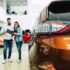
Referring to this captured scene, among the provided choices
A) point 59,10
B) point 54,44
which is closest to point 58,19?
point 59,10

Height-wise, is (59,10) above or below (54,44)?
above

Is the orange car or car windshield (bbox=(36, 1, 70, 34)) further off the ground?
car windshield (bbox=(36, 1, 70, 34))

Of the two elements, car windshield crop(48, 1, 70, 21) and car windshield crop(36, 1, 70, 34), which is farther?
car windshield crop(48, 1, 70, 21)

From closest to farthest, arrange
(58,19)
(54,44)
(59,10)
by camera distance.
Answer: (54,44)
(58,19)
(59,10)

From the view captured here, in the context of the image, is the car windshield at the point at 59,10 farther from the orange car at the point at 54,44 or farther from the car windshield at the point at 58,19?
the orange car at the point at 54,44

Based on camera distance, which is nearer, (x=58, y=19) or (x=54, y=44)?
(x=54, y=44)

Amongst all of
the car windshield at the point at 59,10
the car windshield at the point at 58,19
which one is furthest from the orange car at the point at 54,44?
the car windshield at the point at 59,10

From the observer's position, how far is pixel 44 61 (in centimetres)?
375

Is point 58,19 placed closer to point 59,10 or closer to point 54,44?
point 59,10

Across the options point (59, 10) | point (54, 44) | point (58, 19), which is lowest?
point (54, 44)

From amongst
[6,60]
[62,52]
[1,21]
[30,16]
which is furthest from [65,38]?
[30,16]

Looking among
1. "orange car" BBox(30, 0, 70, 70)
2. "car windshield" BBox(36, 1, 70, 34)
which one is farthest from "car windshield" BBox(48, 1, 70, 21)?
"orange car" BBox(30, 0, 70, 70)

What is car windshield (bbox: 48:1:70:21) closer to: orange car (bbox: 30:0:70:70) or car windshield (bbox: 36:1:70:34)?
car windshield (bbox: 36:1:70:34)

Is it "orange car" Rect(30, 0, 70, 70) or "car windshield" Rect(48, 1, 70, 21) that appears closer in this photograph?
"orange car" Rect(30, 0, 70, 70)
